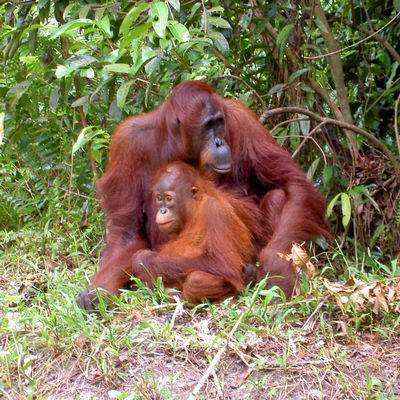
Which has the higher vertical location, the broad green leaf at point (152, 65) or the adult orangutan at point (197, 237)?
the broad green leaf at point (152, 65)

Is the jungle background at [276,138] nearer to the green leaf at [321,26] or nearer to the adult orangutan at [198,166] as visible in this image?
the green leaf at [321,26]

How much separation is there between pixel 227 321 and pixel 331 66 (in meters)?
2.28

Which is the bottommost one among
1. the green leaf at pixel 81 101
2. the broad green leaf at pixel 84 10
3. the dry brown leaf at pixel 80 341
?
the dry brown leaf at pixel 80 341

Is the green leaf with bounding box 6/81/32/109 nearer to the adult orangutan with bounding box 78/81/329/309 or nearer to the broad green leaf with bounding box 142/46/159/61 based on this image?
the adult orangutan with bounding box 78/81/329/309

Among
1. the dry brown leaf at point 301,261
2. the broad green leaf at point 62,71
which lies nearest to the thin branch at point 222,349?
the dry brown leaf at point 301,261

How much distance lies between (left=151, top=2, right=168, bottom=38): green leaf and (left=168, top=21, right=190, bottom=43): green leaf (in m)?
0.13

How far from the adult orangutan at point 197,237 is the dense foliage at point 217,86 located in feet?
1.83

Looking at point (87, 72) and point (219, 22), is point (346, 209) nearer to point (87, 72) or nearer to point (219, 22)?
point (219, 22)

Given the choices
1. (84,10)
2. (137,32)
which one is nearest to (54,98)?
(84,10)

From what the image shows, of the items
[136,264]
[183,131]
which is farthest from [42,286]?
[183,131]

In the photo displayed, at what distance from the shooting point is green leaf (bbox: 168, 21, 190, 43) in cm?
401

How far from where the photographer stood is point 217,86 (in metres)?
5.13

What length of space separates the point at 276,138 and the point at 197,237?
4.37ft

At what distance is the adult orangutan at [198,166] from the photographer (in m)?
4.21
